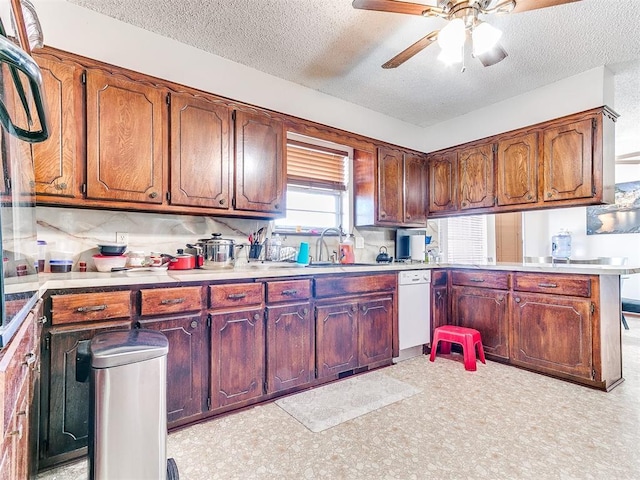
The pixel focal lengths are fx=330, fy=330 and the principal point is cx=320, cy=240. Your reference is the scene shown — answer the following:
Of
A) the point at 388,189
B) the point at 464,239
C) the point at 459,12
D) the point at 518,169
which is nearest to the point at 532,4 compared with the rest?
the point at 459,12

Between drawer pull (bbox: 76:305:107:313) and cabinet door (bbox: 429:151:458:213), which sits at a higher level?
cabinet door (bbox: 429:151:458:213)

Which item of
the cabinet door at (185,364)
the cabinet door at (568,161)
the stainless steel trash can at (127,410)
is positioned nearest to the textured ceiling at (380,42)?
the cabinet door at (568,161)

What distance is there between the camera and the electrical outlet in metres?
2.33

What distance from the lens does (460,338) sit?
3.04m

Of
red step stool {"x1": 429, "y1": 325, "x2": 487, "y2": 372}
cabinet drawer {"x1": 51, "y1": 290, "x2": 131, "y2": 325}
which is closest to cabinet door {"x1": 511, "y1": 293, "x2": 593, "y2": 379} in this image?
red step stool {"x1": 429, "y1": 325, "x2": 487, "y2": 372}

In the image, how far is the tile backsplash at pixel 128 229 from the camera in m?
2.13

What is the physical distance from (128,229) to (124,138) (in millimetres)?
642

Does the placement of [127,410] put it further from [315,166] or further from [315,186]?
[315,166]

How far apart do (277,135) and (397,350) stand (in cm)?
220

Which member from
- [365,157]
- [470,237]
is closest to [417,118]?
[365,157]

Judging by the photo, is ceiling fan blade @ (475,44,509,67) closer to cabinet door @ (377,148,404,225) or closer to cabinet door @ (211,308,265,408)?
cabinet door @ (377,148,404,225)

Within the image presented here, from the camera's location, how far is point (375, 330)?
289 centimetres

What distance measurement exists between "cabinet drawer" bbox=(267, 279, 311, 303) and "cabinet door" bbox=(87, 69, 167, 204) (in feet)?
3.24

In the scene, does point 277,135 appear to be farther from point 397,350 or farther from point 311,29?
point 397,350
